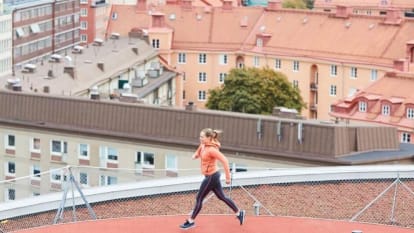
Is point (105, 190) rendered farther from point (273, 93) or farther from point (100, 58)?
point (273, 93)

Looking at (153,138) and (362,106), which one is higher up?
(153,138)

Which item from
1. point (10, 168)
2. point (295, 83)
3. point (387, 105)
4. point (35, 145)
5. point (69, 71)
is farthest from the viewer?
point (295, 83)

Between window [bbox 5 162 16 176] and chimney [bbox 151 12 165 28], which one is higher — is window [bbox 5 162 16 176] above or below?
below

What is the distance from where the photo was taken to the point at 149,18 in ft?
301

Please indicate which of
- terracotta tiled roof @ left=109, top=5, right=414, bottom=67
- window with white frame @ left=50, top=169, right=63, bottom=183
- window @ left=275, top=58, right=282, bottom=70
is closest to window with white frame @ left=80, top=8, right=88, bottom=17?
terracotta tiled roof @ left=109, top=5, right=414, bottom=67

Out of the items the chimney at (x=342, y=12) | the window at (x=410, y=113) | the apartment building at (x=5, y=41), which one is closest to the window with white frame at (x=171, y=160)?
the window at (x=410, y=113)

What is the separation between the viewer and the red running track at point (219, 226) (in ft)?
66.3

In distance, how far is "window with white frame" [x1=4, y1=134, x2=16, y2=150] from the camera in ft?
163

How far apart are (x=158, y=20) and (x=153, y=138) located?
139ft

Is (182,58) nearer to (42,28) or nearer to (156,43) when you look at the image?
(156,43)

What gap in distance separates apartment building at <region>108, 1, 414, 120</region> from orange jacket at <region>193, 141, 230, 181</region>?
204 feet

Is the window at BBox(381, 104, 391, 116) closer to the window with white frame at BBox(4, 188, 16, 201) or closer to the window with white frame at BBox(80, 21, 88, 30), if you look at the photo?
the window with white frame at BBox(4, 188, 16, 201)

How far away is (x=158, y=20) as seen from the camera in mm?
88438

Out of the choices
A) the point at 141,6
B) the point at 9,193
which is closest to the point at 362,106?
the point at 141,6
